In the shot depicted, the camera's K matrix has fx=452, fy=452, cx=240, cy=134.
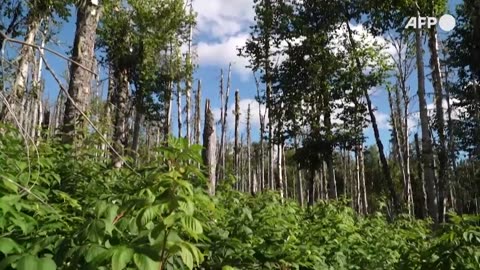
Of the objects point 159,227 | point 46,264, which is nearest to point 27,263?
point 46,264

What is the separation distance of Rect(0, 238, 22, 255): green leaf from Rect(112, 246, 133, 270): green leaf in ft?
1.75

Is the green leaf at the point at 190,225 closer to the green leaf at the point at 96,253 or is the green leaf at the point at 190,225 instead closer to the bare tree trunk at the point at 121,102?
the green leaf at the point at 96,253

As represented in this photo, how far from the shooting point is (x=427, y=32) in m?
13.6

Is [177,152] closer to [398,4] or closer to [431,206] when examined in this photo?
[431,206]

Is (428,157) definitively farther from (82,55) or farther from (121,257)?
(121,257)

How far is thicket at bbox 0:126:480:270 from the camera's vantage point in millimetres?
1769

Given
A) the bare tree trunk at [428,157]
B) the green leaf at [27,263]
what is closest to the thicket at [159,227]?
the green leaf at [27,263]

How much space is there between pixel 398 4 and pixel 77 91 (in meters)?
11.1

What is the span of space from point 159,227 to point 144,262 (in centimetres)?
20

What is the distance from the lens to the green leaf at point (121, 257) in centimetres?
155

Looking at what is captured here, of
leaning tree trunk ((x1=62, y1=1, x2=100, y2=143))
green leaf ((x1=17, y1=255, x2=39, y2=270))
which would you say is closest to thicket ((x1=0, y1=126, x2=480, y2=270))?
green leaf ((x1=17, y1=255, x2=39, y2=270))

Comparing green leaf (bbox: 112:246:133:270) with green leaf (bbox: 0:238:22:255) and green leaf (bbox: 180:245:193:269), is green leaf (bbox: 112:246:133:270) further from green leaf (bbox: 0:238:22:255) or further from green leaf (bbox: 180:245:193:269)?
green leaf (bbox: 0:238:22:255)

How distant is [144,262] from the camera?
161 centimetres

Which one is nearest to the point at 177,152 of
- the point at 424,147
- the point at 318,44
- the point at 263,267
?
the point at 263,267
